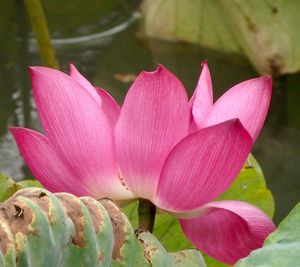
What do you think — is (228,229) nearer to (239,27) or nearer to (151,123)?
(151,123)

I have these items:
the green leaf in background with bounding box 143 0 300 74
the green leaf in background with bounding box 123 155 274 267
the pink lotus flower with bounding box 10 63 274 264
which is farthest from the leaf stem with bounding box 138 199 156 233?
the green leaf in background with bounding box 143 0 300 74

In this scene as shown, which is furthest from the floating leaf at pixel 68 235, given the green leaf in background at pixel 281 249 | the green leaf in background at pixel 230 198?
the green leaf in background at pixel 230 198

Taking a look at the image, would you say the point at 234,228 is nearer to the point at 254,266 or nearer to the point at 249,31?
the point at 254,266

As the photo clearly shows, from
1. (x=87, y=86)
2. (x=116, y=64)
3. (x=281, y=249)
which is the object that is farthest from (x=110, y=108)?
(x=116, y=64)

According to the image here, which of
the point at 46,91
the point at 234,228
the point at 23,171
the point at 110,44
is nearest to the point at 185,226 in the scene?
the point at 234,228

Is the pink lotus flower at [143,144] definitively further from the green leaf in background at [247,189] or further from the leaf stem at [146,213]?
the green leaf in background at [247,189]
